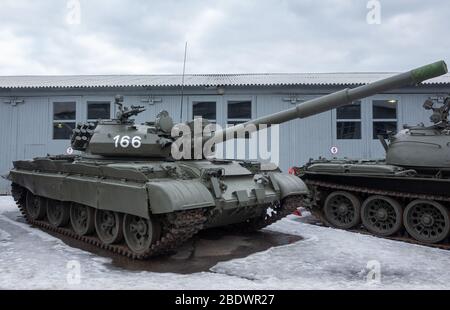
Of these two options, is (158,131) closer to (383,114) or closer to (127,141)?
(127,141)

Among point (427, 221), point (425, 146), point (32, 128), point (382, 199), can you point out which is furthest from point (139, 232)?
point (32, 128)

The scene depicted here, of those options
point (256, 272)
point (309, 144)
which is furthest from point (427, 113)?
point (256, 272)

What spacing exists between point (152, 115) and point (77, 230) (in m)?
9.41

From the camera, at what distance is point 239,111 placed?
60.7 ft

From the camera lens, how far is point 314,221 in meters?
12.5

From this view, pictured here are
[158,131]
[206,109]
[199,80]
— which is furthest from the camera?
[199,80]

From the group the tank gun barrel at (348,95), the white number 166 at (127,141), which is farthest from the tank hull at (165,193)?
the tank gun barrel at (348,95)

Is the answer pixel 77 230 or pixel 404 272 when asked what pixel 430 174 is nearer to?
pixel 404 272

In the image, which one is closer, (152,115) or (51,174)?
(51,174)

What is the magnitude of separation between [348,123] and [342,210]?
753 centimetres

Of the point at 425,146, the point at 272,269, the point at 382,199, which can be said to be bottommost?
the point at 272,269

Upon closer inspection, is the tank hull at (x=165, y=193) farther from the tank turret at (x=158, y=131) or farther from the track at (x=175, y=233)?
the tank turret at (x=158, y=131)

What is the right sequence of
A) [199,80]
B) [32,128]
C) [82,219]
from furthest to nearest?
[199,80], [32,128], [82,219]

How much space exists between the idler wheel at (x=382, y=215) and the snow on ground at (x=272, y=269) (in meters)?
0.91
